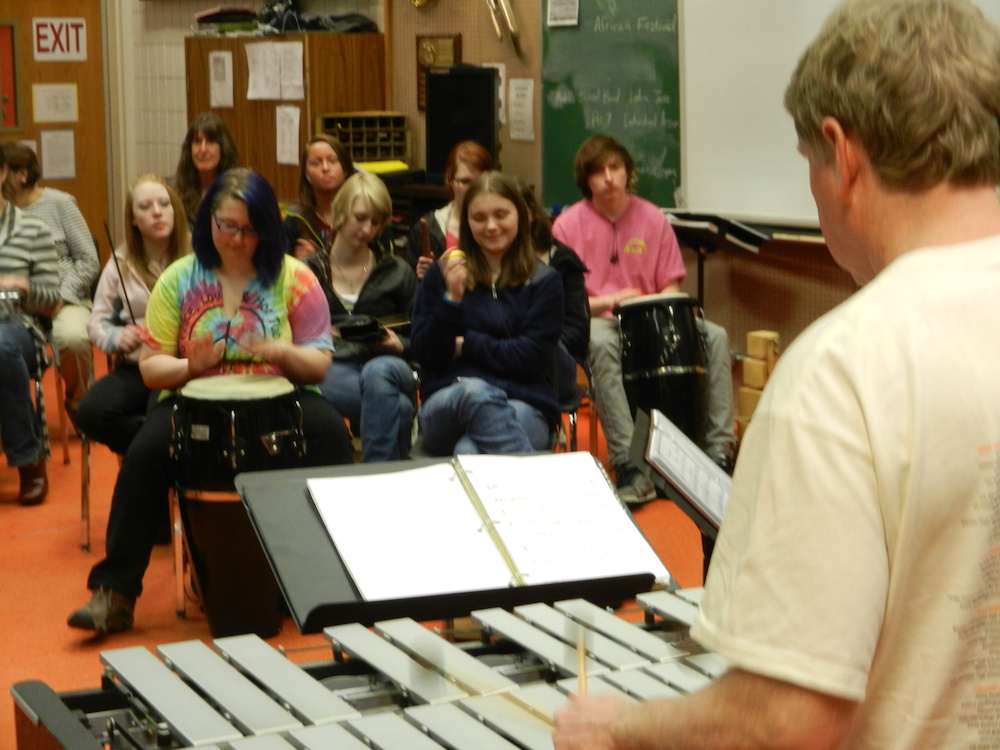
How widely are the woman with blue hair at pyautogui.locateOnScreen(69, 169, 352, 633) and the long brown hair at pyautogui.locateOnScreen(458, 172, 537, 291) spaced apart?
0.58m

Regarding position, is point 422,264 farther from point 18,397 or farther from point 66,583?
point 66,583

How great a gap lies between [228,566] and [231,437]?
402 mm

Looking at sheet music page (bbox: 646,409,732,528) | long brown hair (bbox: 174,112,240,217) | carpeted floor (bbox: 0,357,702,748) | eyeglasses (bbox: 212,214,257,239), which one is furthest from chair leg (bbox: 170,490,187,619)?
long brown hair (bbox: 174,112,240,217)

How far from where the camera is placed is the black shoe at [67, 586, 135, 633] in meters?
3.68

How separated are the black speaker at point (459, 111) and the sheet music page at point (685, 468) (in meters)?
4.34

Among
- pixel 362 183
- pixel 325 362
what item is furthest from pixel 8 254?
pixel 325 362

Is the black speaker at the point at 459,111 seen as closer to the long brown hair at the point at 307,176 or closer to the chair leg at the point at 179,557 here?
the long brown hair at the point at 307,176

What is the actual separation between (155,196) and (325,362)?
1060mm

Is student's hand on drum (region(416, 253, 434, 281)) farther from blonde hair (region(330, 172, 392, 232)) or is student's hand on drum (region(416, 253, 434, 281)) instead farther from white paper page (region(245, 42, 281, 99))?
white paper page (region(245, 42, 281, 99))

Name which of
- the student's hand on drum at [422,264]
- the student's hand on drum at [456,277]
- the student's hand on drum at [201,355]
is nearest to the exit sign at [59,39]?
the student's hand on drum at [422,264]

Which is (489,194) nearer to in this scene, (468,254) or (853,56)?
(468,254)

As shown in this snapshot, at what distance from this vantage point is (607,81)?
248 inches

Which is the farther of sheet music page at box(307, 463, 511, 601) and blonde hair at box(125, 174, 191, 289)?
blonde hair at box(125, 174, 191, 289)

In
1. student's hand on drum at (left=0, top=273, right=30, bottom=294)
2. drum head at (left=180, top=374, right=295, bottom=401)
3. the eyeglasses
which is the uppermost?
the eyeglasses
